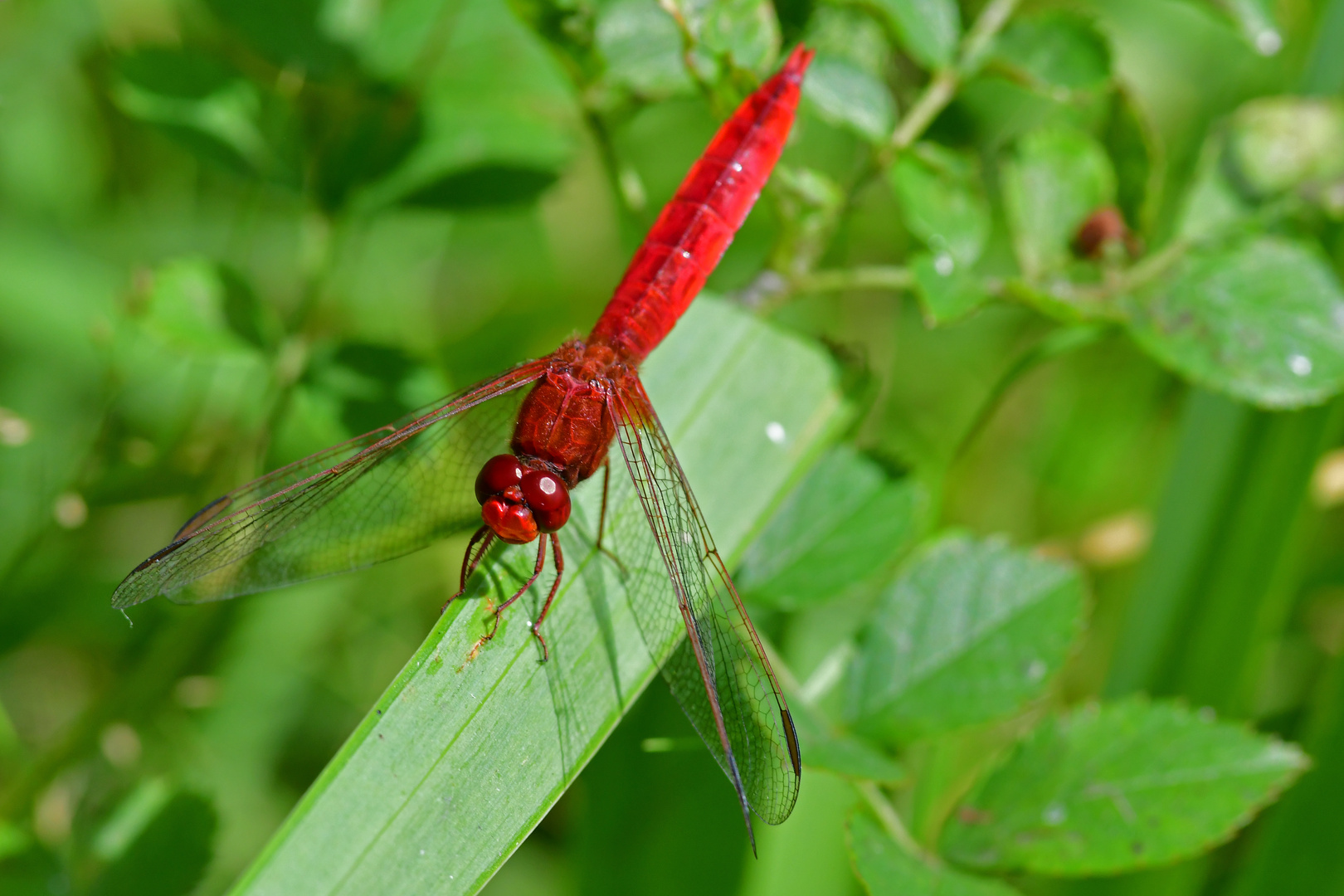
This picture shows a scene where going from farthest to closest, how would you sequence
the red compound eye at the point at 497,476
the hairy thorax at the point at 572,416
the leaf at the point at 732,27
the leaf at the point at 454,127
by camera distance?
1. the leaf at the point at 454,127
2. the hairy thorax at the point at 572,416
3. the red compound eye at the point at 497,476
4. the leaf at the point at 732,27

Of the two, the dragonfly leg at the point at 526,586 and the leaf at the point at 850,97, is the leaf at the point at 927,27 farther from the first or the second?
the dragonfly leg at the point at 526,586

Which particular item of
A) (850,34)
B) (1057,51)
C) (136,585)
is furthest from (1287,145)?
(136,585)

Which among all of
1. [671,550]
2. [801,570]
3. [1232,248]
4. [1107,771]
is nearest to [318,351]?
[671,550]

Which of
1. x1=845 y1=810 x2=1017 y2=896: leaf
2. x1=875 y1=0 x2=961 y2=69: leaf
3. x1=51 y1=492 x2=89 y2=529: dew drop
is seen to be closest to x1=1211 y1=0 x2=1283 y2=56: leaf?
x1=875 y1=0 x2=961 y2=69: leaf

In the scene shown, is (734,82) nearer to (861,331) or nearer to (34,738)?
(861,331)

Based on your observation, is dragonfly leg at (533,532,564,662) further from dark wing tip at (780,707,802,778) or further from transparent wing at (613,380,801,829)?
dark wing tip at (780,707,802,778)

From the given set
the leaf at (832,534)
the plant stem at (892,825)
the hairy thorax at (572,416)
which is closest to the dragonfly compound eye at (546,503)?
the hairy thorax at (572,416)
